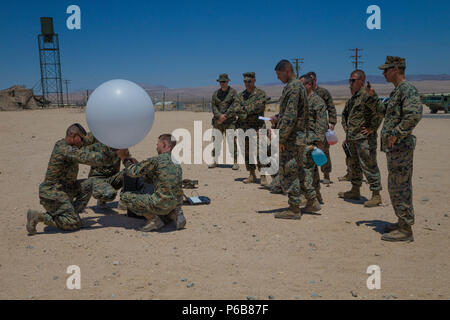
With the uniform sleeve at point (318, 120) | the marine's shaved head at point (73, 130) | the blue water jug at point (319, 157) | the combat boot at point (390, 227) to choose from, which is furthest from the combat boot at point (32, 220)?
the combat boot at point (390, 227)

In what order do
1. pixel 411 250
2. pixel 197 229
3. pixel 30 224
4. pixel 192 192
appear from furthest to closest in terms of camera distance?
pixel 192 192, pixel 197 229, pixel 30 224, pixel 411 250

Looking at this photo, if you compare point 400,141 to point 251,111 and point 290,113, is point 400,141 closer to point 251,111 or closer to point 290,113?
point 290,113

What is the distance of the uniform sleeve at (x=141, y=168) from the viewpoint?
5.09 metres

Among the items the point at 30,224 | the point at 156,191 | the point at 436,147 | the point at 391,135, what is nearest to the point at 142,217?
the point at 156,191

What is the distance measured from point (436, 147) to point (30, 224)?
12.8 m

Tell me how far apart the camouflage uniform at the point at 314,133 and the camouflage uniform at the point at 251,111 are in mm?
1510

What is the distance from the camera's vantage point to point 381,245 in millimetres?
4867

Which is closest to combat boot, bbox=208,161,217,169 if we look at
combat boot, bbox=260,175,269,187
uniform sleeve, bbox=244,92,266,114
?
combat boot, bbox=260,175,269,187

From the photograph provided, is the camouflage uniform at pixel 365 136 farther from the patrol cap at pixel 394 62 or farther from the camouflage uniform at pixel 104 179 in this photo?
the camouflage uniform at pixel 104 179

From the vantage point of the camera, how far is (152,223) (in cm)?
535

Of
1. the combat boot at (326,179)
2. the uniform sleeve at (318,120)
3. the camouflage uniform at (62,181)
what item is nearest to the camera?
the camouflage uniform at (62,181)

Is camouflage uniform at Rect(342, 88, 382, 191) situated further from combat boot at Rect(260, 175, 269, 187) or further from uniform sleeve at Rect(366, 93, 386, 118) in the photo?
combat boot at Rect(260, 175, 269, 187)

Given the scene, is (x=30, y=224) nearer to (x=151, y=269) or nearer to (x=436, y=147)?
(x=151, y=269)

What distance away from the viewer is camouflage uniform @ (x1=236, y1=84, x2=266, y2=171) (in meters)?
8.39
